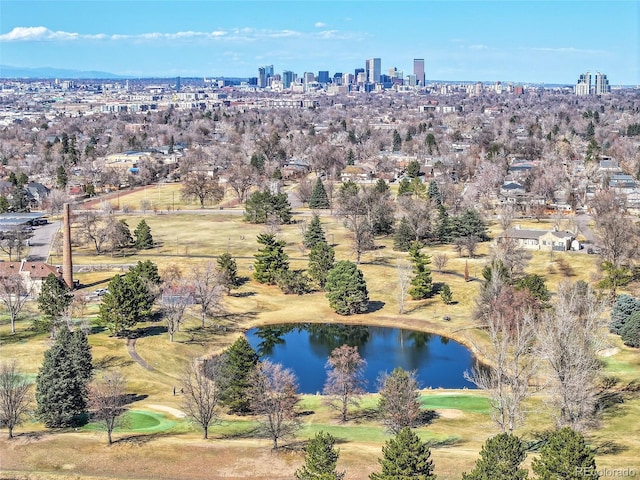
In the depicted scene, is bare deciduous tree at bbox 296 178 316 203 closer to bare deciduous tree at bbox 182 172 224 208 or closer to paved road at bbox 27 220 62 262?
bare deciduous tree at bbox 182 172 224 208

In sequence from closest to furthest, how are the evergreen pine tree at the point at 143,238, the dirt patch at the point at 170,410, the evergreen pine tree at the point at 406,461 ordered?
the evergreen pine tree at the point at 406,461 → the dirt patch at the point at 170,410 → the evergreen pine tree at the point at 143,238

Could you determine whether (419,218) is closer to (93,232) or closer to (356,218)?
(356,218)

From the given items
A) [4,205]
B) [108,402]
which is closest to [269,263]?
[108,402]

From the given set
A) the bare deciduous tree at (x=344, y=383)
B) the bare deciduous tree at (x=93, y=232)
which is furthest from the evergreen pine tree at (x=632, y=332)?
the bare deciduous tree at (x=93, y=232)

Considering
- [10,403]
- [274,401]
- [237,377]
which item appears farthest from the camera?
[237,377]

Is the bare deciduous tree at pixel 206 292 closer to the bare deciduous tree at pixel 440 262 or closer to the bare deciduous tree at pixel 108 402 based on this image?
the bare deciduous tree at pixel 108 402
